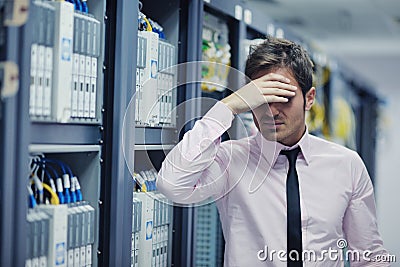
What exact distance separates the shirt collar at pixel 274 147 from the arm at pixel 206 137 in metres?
0.15

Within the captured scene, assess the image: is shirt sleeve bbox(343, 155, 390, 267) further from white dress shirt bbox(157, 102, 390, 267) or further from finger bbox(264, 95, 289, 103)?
finger bbox(264, 95, 289, 103)

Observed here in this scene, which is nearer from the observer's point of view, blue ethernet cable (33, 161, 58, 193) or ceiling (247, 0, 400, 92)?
blue ethernet cable (33, 161, 58, 193)

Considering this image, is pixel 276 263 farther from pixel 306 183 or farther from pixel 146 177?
pixel 146 177

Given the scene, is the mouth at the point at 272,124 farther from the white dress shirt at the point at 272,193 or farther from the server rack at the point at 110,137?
the server rack at the point at 110,137

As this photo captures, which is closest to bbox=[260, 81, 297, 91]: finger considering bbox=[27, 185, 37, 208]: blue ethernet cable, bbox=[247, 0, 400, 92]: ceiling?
bbox=[27, 185, 37, 208]: blue ethernet cable

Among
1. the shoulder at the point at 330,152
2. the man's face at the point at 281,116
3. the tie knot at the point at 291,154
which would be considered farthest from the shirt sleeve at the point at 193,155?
the shoulder at the point at 330,152

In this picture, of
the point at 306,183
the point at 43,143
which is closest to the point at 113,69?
the point at 43,143

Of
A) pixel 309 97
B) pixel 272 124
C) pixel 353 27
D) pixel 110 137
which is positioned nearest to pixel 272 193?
pixel 272 124

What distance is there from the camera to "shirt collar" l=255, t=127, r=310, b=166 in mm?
2076

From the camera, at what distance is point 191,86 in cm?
255

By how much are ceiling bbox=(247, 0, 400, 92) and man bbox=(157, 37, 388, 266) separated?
104 inches

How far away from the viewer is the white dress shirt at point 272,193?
6.51 feet

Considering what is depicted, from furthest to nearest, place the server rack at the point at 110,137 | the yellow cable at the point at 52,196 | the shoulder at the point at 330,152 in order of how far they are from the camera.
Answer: the shoulder at the point at 330,152
the yellow cable at the point at 52,196
the server rack at the point at 110,137

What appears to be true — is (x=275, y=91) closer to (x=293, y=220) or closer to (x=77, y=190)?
(x=293, y=220)
